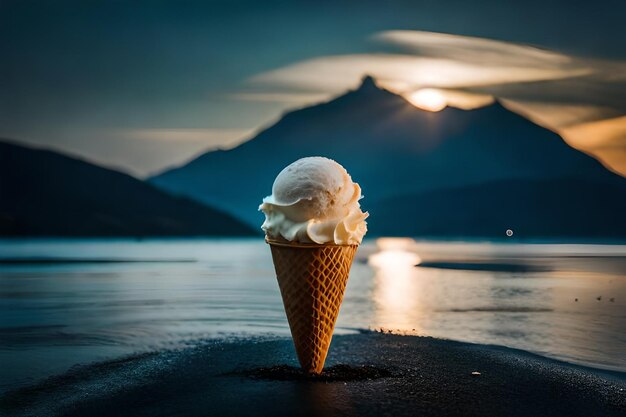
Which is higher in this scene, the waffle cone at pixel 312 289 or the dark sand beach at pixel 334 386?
the waffle cone at pixel 312 289

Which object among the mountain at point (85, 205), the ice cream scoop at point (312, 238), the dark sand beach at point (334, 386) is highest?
the mountain at point (85, 205)

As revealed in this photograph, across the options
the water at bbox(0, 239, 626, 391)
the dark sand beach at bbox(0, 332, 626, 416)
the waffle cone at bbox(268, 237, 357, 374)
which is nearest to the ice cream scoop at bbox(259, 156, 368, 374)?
the waffle cone at bbox(268, 237, 357, 374)

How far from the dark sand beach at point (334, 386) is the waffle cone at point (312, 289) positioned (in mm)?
357

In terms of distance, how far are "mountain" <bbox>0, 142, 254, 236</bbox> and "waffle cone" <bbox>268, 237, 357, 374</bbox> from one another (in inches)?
5650

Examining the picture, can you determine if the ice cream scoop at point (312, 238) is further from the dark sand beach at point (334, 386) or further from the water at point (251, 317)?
the water at point (251, 317)

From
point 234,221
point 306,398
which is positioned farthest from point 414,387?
point 234,221

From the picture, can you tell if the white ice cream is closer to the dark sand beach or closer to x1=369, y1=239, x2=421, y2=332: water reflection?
the dark sand beach

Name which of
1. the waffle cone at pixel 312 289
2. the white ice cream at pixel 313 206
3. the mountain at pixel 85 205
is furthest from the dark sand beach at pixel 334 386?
the mountain at pixel 85 205

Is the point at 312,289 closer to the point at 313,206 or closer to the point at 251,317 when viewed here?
the point at 313,206

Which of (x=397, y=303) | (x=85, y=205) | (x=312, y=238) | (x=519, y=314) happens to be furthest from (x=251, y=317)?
(x=85, y=205)

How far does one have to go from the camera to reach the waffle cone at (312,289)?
21.9 ft

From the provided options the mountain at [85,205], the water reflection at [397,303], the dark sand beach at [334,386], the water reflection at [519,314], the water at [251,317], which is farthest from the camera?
the mountain at [85,205]

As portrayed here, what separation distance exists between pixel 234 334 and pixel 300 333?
375 centimetres

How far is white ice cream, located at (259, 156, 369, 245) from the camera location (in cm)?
658
